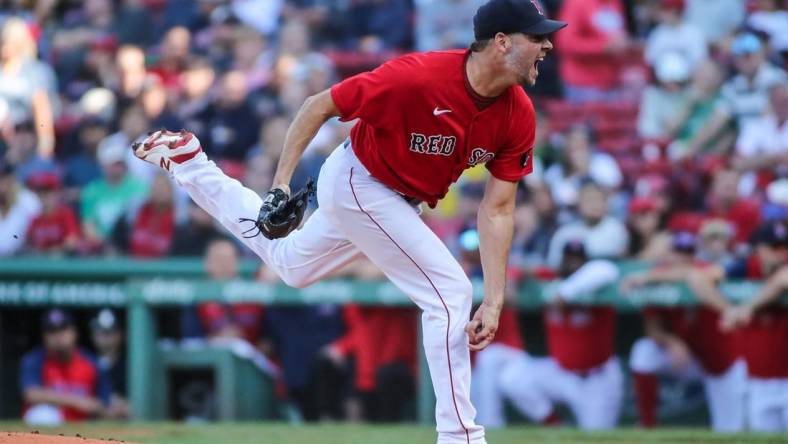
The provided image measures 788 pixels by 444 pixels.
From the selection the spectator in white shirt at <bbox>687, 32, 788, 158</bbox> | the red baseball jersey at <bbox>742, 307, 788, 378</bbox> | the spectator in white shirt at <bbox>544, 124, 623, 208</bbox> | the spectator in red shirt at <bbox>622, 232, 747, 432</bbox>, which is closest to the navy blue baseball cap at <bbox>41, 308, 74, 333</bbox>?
the spectator in white shirt at <bbox>544, 124, 623, 208</bbox>

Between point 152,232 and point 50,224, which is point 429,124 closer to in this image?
point 152,232

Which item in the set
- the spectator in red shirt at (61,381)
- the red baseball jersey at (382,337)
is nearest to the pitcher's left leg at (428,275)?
the red baseball jersey at (382,337)

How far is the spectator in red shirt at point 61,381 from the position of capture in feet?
30.8

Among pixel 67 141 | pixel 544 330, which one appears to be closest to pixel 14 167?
pixel 67 141

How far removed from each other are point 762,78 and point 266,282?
4.29m

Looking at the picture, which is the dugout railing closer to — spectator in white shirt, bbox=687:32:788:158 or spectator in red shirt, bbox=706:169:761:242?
spectator in red shirt, bbox=706:169:761:242

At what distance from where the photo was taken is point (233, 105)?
11883mm

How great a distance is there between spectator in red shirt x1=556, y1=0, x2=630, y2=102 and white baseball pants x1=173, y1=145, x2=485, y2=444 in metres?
6.13

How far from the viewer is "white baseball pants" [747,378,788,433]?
8234mm

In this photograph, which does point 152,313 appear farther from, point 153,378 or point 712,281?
point 712,281

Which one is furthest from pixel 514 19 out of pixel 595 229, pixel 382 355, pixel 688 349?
pixel 382 355

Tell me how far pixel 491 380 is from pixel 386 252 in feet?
12.1

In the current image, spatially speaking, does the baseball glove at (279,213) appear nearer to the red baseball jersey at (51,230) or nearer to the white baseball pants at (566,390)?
the white baseball pants at (566,390)

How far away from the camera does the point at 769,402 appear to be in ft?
27.0
